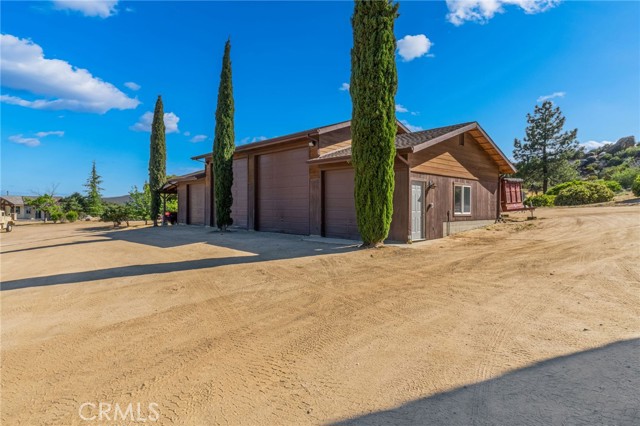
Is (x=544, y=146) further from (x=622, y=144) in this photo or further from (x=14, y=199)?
(x=14, y=199)

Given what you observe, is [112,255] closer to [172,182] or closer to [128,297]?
[128,297]

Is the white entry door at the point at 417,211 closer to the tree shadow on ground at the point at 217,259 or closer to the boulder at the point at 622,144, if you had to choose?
the tree shadow on ground at the point at 217,259

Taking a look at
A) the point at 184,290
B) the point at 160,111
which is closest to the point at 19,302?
the point at 184,290

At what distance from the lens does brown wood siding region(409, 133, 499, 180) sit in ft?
36.2

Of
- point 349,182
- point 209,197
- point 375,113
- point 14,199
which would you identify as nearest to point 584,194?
point 349,182

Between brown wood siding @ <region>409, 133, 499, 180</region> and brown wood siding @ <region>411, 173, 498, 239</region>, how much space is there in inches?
9.1

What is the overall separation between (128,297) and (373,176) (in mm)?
6764

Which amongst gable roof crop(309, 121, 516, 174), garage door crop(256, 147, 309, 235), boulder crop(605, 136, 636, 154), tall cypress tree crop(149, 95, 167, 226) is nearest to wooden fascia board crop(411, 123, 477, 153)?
gable roof crop(309, 121, 516, 174)

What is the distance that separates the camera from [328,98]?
66.2 ft

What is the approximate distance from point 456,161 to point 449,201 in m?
1.74

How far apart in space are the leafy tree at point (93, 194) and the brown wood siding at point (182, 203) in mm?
14748

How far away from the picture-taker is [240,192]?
16188mm

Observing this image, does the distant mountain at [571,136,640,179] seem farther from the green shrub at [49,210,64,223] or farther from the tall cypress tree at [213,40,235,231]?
the green shrub at [49,210,64,223]

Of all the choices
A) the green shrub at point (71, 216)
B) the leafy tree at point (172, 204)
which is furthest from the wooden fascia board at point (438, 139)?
the green shrub at point (71, 216)
